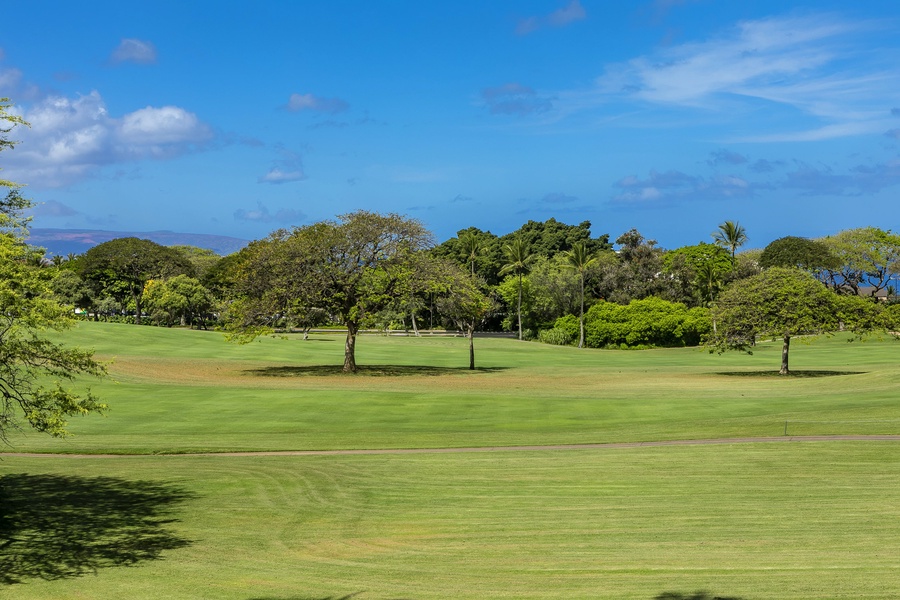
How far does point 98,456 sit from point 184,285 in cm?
9760

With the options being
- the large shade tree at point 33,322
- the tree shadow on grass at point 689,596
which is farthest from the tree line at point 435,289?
the tree shadow on grass at point 689,596

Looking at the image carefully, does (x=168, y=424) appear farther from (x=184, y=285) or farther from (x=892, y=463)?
(x=184, y=285)

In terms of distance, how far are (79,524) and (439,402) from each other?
84.3ft

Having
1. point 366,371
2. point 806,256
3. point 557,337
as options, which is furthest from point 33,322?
point 806,256

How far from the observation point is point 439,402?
44875 mm

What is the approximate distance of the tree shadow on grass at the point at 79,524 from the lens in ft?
57.3

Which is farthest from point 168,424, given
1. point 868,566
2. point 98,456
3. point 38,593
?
point 868,566

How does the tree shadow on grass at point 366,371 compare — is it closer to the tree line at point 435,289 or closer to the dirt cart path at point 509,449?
the tree line at point 435,289

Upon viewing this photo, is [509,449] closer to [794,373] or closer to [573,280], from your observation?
[794,373]

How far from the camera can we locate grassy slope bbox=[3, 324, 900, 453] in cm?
3266

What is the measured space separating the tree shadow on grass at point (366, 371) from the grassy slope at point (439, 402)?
0.15 metres

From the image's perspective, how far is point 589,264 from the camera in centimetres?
12912

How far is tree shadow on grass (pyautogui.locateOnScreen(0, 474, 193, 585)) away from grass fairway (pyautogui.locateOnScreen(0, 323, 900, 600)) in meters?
0.08

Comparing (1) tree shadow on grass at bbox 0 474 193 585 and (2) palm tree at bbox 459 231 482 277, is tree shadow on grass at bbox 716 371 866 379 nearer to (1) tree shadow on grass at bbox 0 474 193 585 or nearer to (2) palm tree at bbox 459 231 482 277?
(1) tree shadow on grass at bbox 0 474 193 585
